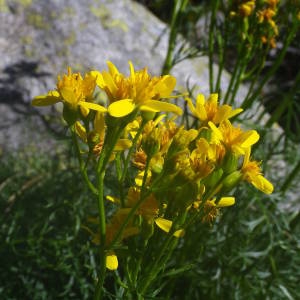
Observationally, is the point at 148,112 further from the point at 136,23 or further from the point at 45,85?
the point at 136,23

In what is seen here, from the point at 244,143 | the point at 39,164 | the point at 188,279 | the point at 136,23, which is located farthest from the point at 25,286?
the point at 136,23

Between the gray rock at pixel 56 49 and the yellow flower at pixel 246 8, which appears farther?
the gray rock at pixel 56 49

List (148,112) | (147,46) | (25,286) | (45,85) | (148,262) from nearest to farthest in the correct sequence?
1. (148,112)
2. (148,262)
3. (25,286)
4. (45,85)
5. (147,46)

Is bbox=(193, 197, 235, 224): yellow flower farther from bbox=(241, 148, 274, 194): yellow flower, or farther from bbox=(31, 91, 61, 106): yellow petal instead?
bbox=(31, 91, 61, 106): yellow petal

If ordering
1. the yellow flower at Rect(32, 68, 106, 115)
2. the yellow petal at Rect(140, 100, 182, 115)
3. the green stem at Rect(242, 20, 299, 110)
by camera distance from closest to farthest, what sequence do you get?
the yellow petal at Rect(140, 100, 182, 115)
the yellow flower at Rect(32, 68, 106, 115)
the green stem at Rect(242, 20, 299, 110)

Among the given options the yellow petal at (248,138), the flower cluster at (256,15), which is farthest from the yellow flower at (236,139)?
the flower cluster at (256,15)

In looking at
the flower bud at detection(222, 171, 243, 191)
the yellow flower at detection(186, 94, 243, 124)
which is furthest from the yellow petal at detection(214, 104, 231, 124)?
the flower bud at detection(222, 171, 243, 191)

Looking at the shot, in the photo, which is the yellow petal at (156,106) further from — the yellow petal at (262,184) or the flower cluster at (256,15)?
the flower cluster at (256,15)

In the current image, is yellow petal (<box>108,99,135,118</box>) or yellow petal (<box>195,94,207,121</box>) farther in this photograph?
yellow petal (<box>195,94,207,121</box>)
